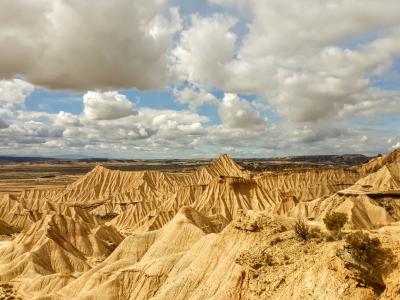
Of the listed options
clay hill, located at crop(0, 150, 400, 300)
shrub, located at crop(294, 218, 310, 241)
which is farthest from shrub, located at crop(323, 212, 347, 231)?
shrub, located at crop(294, 218, 310, 241)

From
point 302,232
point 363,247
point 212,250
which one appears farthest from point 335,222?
point 212,250

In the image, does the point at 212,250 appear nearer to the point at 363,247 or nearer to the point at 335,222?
the point at 335,222

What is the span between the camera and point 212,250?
29.4 m

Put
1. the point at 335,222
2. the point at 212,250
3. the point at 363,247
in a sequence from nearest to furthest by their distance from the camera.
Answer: the point at 363,247 → the point at 335,222 → the point at 212,250

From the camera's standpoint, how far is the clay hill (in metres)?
18.9

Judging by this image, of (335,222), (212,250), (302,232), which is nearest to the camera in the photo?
(302,232)

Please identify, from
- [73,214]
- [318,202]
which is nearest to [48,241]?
[73,214]

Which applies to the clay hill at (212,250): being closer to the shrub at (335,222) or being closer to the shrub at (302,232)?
the shrub at (302,232)

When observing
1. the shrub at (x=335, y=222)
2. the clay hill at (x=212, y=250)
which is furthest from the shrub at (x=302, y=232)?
the shrub at (x=335, y=222)

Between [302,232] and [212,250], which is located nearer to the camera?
[302,232]

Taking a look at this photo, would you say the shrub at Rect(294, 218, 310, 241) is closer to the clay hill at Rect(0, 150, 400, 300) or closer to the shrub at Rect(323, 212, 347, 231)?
the clay hill at Rect(0, 150, 400, 300)

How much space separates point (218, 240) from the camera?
29.4 metres

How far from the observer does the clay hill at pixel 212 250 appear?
61.9 feet

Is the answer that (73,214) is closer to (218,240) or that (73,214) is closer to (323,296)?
(218,240)
